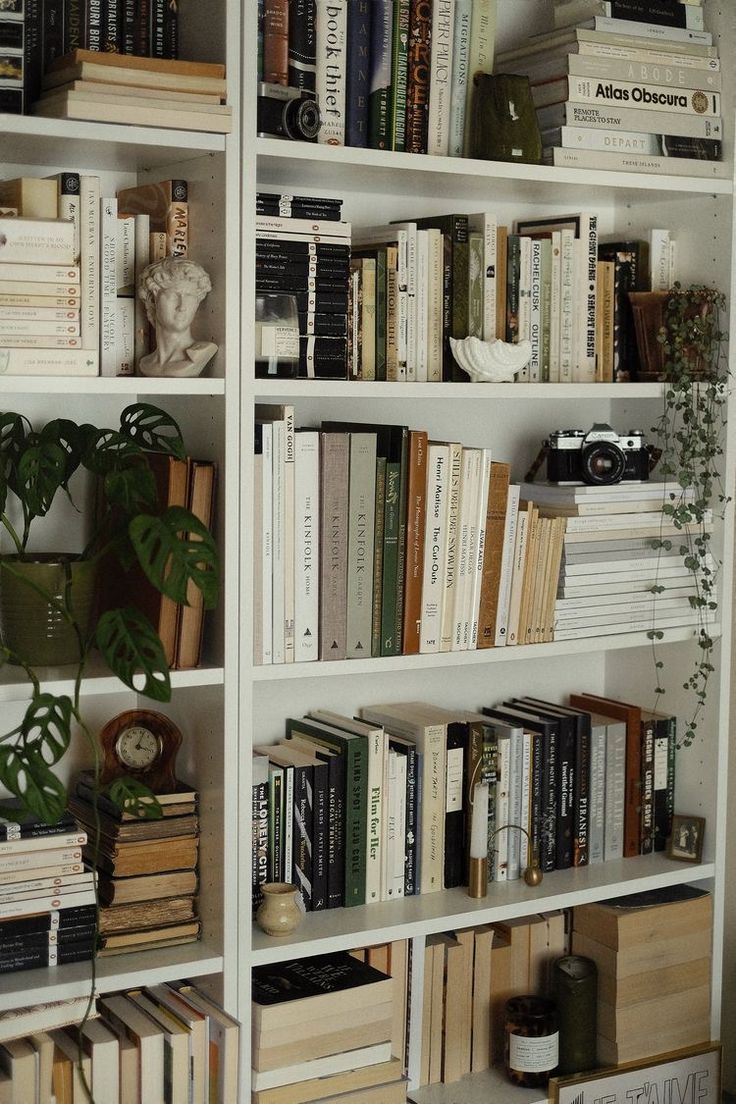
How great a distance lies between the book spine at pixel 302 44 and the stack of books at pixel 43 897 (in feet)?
3.64

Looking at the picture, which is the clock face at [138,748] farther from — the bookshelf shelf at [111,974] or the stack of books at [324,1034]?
the stack of books at [324,1034]

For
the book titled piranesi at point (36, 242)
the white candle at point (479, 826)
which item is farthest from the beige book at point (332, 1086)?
the book titled piranesi at point (36, 242)

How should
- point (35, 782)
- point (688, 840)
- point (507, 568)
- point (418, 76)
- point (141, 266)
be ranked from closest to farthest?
point (35, 782) → point (141, 266) → point (418, 76) → point (507, 568) → point (688, 840)

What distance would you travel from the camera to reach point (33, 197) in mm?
1834

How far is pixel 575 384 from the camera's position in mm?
2250

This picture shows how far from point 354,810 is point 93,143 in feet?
3.46

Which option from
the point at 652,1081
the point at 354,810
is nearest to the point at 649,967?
the point at 652,1081

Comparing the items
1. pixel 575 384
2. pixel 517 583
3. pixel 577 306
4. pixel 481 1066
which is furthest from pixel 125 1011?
pixel 577 306

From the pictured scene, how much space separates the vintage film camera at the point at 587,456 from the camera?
7.73 feet

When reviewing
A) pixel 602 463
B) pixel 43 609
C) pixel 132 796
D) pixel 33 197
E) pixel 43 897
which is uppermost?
pixel 33 197

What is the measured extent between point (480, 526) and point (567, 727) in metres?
0.43

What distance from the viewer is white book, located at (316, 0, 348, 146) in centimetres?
205

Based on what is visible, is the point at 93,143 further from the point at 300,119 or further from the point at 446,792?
the point at 446,792

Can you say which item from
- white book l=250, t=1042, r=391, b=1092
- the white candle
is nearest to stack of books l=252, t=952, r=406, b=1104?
white book l=250, t=1042, r=391, b=1092
